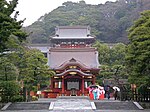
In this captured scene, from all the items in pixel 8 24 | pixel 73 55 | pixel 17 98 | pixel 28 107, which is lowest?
pixel 28 107

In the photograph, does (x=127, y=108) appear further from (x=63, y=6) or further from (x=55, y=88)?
(x=63, y=6)

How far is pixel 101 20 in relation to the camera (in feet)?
271

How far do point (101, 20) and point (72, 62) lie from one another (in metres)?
47.9

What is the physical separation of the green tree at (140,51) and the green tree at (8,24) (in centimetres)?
636

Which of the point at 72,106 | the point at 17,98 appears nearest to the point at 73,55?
the point at 17,98

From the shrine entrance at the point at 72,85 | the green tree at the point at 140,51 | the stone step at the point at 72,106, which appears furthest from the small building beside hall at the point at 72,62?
the green tree at the point at 140,51

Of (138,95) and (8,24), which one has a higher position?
(8,24)

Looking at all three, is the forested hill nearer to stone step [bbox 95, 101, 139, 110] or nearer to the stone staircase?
stone step [bbox 95, 101, 139, 110]

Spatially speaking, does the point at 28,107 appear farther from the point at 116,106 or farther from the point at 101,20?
the point at 101,20

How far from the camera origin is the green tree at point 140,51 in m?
16.5

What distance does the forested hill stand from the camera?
7832 cm

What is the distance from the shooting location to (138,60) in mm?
17094

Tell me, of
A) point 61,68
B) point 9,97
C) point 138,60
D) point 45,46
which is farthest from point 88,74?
point 45,46

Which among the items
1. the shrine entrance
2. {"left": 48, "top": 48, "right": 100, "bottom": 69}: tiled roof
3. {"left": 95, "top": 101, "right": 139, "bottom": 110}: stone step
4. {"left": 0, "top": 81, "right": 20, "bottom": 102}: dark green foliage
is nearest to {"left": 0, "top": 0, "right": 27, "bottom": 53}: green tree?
{"left": 0, "top": 81, "right": 20, "bottom": 102}: dark green foliage
